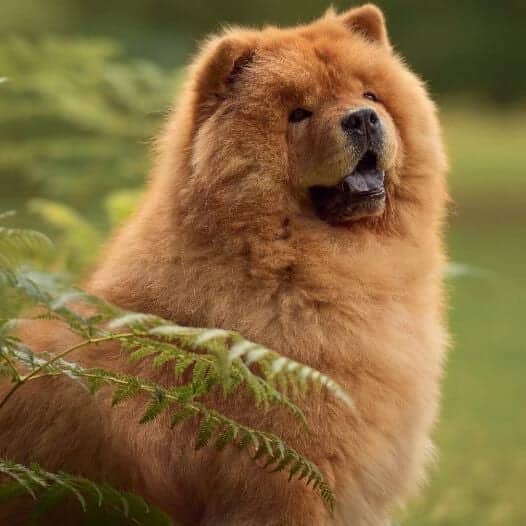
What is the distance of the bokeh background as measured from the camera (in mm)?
6297

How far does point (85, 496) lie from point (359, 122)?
153cm

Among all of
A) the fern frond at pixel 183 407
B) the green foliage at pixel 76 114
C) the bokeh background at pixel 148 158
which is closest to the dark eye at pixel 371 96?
the bokeh background at pixel 148 158

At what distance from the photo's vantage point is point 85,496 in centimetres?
366

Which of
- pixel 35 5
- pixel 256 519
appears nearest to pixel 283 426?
pixel 256 519

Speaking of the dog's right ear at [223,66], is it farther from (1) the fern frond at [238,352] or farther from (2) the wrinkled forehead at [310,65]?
(1) the fern frond at [238,352]

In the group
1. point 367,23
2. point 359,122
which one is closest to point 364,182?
point 359,122

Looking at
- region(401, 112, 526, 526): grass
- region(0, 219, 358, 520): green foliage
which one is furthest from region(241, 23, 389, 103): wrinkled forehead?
region(401, 112, 526, 526): grass

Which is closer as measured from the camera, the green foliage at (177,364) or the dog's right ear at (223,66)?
the green foliage at (177,364)

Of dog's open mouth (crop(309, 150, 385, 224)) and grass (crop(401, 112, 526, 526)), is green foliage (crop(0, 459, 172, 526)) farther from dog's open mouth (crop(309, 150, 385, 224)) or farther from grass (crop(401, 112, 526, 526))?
grass (crop(401, 112, 526, 526))

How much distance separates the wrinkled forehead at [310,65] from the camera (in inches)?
159

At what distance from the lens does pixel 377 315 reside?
13.2ft

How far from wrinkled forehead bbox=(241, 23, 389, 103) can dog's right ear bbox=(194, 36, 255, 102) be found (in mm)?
45

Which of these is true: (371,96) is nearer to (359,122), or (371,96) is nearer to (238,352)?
(359,122)

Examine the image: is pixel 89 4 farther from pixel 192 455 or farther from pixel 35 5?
pixel 192 455
